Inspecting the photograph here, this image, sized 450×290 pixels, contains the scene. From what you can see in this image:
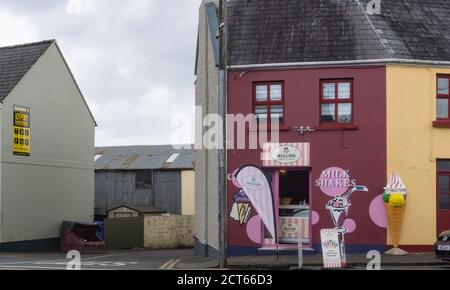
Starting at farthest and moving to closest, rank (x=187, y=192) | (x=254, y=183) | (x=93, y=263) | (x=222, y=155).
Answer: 1. (x=187, y=192)
2. (x=93, y=263)
3. (x=254, y=183)
4. (x=222, y=155)

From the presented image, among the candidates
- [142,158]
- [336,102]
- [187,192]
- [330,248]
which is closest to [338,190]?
[336,102]

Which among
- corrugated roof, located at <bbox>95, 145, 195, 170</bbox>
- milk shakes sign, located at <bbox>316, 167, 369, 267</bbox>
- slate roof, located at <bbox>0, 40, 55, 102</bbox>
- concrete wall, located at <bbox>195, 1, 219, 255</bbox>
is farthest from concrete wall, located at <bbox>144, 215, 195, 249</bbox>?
milk shakes sign, located at <bbox>316, 167, 369, 267</bbox>

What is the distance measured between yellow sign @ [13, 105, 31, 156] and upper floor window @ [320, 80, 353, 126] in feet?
51.0

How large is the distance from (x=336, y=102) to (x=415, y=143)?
8.24 feet

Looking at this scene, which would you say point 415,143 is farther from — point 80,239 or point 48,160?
point 48,160

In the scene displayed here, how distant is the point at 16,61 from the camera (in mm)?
29031

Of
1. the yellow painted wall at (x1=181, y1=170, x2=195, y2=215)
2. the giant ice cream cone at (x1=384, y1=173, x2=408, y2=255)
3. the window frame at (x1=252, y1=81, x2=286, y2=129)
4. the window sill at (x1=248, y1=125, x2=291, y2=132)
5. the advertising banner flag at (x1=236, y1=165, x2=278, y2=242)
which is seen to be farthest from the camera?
the yellow painted wall at (x1=181, y1=170, x2=195, y2=215)

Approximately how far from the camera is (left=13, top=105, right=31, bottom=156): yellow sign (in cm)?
2713

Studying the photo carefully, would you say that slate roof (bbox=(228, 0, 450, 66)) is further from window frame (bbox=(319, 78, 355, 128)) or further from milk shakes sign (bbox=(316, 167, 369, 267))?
milk shakes sign (bbox=(316, 167, 369, 267))

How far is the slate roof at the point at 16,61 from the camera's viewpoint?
27.1 meters

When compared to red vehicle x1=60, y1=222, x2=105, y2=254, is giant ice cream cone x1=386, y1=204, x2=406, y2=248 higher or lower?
higher

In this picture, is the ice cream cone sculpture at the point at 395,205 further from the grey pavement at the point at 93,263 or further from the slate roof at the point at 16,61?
the slate roof at the point at 16,61

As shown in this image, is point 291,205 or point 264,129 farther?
point 291,205
